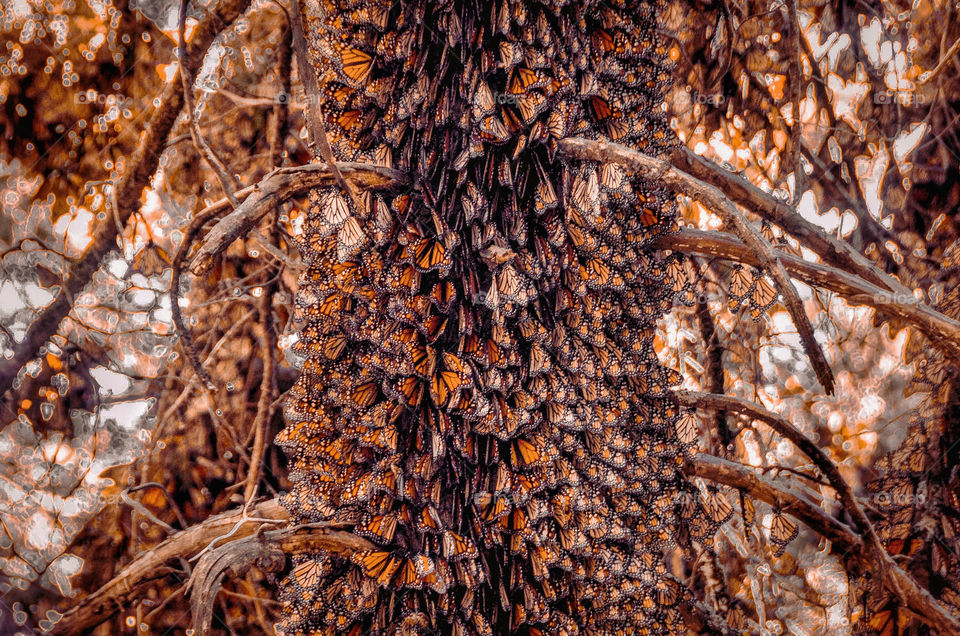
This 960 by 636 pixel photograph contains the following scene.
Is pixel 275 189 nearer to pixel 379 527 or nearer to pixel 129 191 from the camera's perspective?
pixel 129 191

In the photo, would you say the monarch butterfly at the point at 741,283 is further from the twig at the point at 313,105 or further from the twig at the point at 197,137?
the twig at the point at 197,137

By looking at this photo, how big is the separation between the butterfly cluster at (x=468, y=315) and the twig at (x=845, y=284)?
0.12 m

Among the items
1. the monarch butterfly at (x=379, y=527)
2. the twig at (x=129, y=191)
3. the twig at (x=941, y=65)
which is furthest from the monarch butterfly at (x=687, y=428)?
the twig at (x=129, y=191)

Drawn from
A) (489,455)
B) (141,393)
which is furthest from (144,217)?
(489,455)

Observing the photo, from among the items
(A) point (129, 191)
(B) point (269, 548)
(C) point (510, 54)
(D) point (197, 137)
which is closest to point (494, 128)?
(C) point (510, 54)

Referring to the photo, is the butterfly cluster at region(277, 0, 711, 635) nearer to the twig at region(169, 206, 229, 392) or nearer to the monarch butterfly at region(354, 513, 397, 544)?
the monarch butterfly at region(354, 513, 397, 544)

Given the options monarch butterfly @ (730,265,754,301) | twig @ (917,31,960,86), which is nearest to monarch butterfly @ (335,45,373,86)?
monarch butterfly @ (730,265,754,301)

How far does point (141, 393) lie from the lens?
3.08ft

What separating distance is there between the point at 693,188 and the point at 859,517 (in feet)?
2.15

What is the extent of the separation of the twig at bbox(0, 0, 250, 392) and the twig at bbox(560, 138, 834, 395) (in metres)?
0.48

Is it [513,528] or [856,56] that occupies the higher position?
[856,56]

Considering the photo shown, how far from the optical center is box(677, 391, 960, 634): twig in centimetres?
105

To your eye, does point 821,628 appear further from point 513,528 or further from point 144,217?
point 144,217

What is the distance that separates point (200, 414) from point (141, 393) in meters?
0.08
